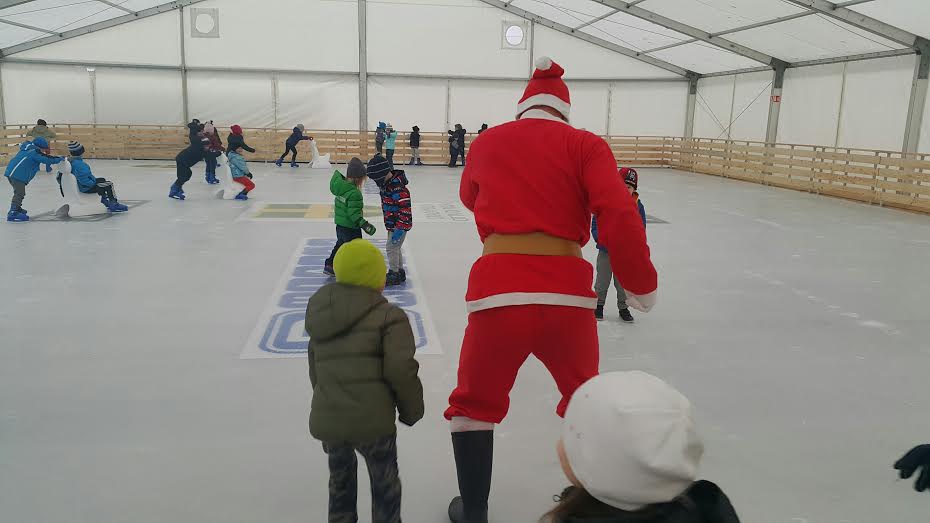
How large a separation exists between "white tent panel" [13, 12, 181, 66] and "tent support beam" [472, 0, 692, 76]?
10.2 meters

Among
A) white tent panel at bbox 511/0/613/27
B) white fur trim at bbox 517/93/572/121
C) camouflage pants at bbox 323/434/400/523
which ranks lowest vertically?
camouflage pants at bbox 323/434/400/523

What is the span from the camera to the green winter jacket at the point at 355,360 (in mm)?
2096

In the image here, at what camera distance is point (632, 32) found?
20422mm

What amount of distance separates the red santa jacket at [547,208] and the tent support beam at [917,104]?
592 inches

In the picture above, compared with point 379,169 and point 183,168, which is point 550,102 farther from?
point 183,168

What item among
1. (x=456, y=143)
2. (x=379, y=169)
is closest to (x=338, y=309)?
(x=379, y=169)

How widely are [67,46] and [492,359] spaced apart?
76.3ft

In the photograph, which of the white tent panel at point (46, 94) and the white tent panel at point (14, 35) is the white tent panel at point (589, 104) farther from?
the white tent panel at point (14, 35)

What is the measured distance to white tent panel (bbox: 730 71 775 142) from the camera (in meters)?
19.4

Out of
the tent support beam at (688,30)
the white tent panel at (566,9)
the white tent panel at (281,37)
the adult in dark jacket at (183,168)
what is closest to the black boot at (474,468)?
the adult in dark jacket at (183,168)

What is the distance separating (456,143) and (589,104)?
5.39m

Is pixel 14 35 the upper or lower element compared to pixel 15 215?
upper

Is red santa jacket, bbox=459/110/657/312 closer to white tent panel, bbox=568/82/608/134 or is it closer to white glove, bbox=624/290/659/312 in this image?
white glove, bbox=624/290/659/312

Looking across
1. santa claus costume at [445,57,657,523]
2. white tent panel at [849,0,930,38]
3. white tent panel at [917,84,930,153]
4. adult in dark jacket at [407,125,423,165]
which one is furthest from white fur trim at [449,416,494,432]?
adult in dark jacket at [407,125,423,165]
